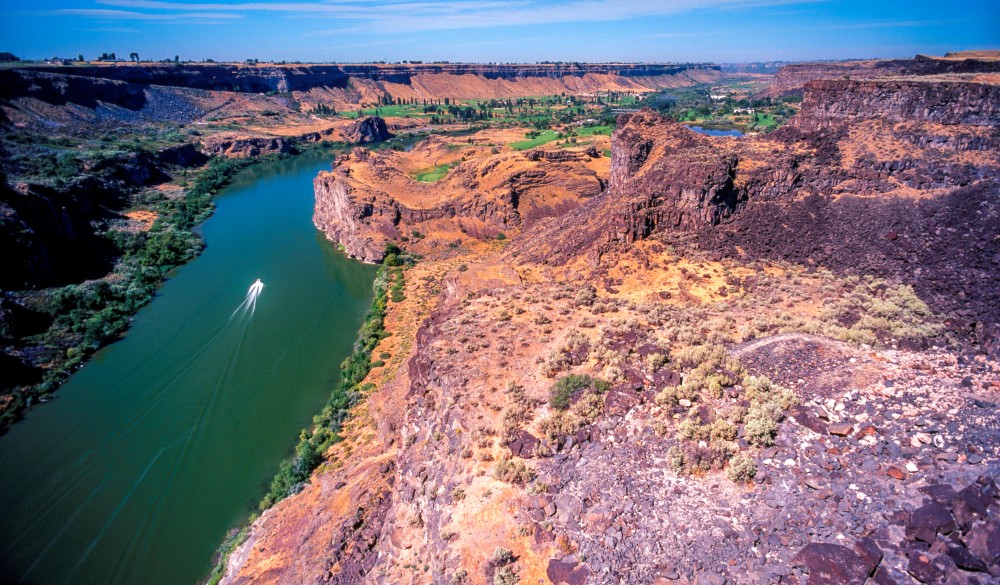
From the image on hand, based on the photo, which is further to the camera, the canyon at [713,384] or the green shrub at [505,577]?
the green shrub at [505,577]

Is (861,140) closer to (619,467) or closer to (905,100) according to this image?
(905,100)

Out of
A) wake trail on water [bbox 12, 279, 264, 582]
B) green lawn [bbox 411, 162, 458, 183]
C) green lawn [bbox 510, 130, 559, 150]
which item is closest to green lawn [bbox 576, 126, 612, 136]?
green lawn [bbox 510, 130, 559, 150]

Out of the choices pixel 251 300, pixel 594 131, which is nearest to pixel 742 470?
pixel 251 300

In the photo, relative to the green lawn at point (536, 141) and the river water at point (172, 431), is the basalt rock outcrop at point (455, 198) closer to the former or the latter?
the river water at point (172, 431)

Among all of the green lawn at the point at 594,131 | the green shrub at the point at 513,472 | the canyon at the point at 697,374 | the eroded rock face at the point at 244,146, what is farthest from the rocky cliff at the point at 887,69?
the eroded rock face at the point at 244,146

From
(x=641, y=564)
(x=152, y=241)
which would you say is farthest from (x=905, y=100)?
(x=152, y=241)

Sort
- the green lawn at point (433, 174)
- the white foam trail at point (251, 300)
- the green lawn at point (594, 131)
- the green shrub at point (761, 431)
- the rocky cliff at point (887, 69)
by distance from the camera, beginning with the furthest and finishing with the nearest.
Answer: the green lawn at point (594, 131), the green lawn at point (433, 174), the rocky cliff at point (887, 69), the white foam trail at point (251, 300), the green shrub at point (761, 431)
